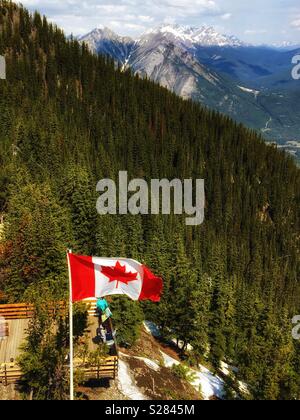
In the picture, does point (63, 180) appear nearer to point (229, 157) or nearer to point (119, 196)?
point (119, 196)

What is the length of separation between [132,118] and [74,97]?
2407 centimetres

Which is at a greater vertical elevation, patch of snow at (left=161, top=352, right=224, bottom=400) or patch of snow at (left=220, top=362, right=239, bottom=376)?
patch of snow at (left=161, top=352, right=224, bottom=400)

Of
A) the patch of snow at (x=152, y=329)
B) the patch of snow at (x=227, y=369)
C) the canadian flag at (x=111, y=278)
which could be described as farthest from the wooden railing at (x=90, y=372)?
the patch of snow at (x=227, y=369)

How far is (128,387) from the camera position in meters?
25.8

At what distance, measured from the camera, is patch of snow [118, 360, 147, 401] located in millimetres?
25125

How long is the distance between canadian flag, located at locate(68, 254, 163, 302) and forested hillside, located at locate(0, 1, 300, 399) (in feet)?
32.4

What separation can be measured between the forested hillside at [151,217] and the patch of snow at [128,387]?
18.1ft

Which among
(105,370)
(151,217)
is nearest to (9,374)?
(105,370)

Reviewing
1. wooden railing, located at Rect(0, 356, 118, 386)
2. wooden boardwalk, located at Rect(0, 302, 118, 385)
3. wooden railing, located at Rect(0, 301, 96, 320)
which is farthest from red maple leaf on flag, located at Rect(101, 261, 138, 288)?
wooden railing, located at Rect(0, 301, 96, 320)

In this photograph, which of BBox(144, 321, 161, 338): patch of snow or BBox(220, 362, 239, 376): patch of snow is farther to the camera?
BBox(220, 362, 239, 376): patch of snow

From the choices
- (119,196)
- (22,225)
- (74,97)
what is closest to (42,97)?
(74,97)

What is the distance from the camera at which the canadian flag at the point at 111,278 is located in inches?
730

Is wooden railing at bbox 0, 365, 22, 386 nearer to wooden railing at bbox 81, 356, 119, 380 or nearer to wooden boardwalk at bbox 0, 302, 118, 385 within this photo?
wooden boardwalk at bbox 0, 302, 118, 385

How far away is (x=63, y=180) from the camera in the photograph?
239 feet
